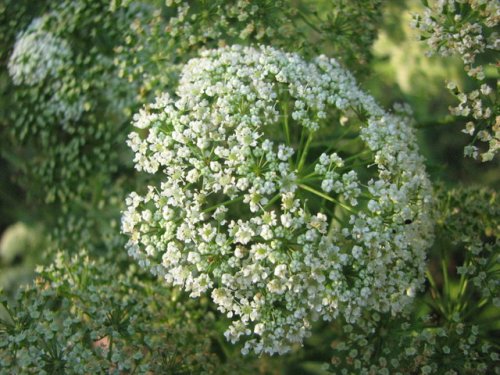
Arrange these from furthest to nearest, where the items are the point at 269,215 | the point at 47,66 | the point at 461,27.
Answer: the point at 47,66 → the point at 461,27 → the point at 269,215

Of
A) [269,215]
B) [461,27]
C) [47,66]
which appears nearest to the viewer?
[269,215]

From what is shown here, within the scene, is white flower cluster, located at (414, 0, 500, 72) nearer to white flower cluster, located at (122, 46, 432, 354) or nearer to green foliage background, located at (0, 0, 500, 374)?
green foliage background, located at (0, 0, 500, 374)

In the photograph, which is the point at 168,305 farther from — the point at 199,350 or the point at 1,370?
the point at 1,370

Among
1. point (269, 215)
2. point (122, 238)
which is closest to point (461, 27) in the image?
point (269, 215)

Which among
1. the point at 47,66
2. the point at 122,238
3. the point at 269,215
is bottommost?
the point at 269,215

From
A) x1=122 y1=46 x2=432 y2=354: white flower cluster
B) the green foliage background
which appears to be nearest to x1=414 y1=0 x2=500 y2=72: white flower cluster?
the green foliage background

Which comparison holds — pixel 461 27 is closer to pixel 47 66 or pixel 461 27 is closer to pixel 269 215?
pixel 269 215

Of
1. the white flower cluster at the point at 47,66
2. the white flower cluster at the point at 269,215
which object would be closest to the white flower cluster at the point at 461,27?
the white flower cluster at the point at 269,215

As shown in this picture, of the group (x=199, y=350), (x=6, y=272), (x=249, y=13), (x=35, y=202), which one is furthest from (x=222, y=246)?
(x=6, y=272)
